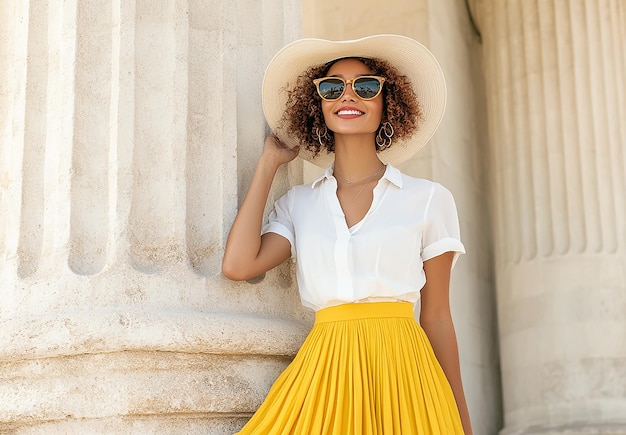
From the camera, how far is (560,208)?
7461 millimetres

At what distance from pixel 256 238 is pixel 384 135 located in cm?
79

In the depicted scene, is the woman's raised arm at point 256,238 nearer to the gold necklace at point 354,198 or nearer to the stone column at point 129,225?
the stone column at point 129,225

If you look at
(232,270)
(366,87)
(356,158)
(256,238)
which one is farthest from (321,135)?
(232,270)

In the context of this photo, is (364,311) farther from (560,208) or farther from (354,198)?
(560,208)

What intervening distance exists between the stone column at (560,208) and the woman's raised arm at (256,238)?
11.7 feet

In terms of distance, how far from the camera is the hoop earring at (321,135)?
4.33 meters

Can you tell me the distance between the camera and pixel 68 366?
143 inches

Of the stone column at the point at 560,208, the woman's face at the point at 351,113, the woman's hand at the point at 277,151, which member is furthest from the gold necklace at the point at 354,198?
the stone column at the point at 560,208

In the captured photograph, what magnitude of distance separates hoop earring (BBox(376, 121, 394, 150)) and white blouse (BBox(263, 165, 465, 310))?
0.91 ft

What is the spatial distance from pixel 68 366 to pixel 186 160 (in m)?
0.90

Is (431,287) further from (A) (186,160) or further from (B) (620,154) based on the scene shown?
(B) (620,154)

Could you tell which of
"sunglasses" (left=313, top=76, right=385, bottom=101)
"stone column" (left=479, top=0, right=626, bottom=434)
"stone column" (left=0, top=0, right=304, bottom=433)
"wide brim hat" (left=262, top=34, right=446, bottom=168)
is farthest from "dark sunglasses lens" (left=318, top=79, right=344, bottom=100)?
"stone column" (left=479, top=0, right=626, bottom=434)

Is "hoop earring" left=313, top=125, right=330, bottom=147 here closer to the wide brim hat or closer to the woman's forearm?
the wide brim hat

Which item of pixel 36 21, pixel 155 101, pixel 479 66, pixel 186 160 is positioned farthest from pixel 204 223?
pixel 479 66
